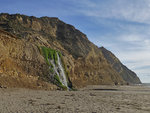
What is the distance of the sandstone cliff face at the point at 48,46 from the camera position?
119ft

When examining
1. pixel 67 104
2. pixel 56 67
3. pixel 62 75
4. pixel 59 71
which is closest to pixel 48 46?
pixel 56 67

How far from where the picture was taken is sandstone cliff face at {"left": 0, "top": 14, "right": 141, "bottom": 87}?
3612 cm

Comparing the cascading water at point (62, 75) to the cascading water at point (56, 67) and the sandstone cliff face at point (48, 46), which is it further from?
the sandstone cliff face at point (48, 46)

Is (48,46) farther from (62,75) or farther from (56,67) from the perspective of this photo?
(62,75)

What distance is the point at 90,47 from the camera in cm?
9419

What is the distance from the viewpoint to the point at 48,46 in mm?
55312

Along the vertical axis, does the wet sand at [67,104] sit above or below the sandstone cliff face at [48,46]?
below

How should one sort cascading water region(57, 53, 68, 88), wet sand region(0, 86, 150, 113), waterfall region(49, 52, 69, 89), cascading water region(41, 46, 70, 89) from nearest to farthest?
wet sand region(0, 86, 150, 113), cascading water region(41, 46, 70, 89), waterfall region(49, 52, 69, 89), cascading water region(57, 53, 68, 88)

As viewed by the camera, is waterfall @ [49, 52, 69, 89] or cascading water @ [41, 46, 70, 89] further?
waterfall @ [49, 52, 69, 89]

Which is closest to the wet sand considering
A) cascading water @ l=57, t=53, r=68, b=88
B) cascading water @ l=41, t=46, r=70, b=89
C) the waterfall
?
cascading water @ l=41, t=46, r=70, b=89

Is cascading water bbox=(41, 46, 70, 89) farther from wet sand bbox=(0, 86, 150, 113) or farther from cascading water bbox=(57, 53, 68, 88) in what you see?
wet sand bbox=(0, 86, 150, 113)

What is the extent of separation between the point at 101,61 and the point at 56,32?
27.7 meters

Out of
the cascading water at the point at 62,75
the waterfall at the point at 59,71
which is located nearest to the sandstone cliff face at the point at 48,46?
the waterfall at the point at 59,71

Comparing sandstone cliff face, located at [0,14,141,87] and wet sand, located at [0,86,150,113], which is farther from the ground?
sandstone cliff face, located at [0,14,141,87]
